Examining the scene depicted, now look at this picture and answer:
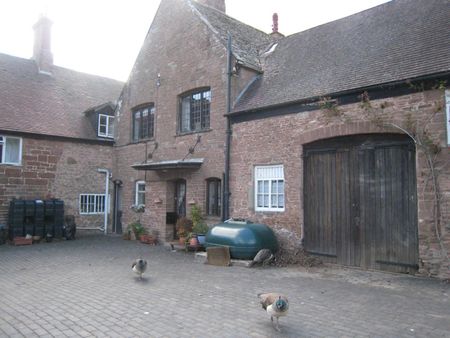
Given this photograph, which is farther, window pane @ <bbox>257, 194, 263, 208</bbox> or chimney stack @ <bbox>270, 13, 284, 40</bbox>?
chimney stack @ <bbox>270, 13, 284, 40</bbox>

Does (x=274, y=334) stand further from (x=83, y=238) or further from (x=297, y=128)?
(x=83, y=238)

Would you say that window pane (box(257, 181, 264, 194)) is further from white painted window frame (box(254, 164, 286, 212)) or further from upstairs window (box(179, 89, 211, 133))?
upstairs window (box(179, 89, 211, 133))

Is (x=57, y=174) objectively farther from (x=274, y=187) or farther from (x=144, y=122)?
(x=274, y=187)

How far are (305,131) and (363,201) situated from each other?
2.52 m

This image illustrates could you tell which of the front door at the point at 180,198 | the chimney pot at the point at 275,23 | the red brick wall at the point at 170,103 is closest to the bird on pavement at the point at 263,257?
the red brick wall at the point at 170,103

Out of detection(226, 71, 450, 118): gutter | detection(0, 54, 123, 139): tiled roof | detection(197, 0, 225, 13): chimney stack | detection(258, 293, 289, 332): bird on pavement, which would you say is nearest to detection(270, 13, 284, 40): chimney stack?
detection(197, 0, 225, 13): chimney stack

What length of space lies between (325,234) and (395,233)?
191 cm

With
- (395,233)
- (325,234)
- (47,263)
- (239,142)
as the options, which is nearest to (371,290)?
(395,233)

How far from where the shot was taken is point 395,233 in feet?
31.4

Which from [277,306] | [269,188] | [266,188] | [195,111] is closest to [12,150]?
[195,111]

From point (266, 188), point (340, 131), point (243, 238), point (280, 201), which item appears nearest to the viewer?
point (340, 131)

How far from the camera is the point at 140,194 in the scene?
57.6 ft

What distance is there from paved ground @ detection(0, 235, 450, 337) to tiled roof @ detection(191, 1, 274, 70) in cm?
785

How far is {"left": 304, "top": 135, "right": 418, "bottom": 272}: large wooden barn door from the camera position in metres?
9.44
